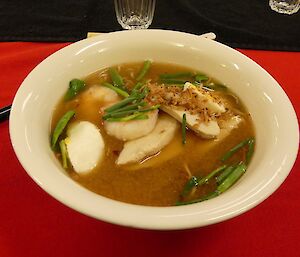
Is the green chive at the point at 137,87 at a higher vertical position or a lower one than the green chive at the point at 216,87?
lower

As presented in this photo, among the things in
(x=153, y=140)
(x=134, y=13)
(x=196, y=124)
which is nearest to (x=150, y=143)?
(x=153, y=140)

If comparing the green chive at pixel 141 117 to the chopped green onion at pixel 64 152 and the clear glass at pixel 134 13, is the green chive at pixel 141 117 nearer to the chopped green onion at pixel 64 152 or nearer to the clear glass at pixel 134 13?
the chopped green onion at pixel 64 152

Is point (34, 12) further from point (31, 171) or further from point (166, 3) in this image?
point (31, 171)

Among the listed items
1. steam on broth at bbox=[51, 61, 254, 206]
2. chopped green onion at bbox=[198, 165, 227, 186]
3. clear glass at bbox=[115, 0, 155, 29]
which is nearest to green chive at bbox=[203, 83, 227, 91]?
steam on broth at bbox=[51, 61, 254, 206]

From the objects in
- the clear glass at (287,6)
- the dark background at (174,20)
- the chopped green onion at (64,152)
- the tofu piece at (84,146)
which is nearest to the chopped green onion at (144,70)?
the tofu piece at (84,146)

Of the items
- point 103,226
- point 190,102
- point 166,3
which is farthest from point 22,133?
point 166,3

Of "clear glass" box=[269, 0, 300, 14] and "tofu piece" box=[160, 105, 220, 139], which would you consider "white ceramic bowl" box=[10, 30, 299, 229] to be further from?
"clear glass" box=[269, 0, 300, 14]
